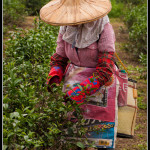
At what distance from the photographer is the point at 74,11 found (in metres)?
2.18

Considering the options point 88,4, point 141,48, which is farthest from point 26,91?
point 141,48

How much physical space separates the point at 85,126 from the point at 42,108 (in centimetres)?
43

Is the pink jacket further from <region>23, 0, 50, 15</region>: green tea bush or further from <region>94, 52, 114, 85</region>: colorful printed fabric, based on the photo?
<region>23, 0, 50, 15</region>: green tea bush

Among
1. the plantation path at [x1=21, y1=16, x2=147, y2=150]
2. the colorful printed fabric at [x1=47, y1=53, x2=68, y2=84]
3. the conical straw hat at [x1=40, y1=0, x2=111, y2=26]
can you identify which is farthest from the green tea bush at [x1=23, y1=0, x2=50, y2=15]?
the conical straw hat at [x1=40, y1=0, x2=111, y2=26]

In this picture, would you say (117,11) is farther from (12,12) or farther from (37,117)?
(37,117)

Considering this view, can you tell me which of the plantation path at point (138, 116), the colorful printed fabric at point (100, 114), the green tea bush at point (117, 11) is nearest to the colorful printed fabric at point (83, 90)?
the colorful printed fabric at point (100, 114)

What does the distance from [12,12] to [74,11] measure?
6134 millimetres

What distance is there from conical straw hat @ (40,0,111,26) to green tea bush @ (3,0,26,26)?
19.4 feet

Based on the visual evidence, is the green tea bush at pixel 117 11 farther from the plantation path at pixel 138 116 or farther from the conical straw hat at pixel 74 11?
the conical straw hat at pixel 74 11

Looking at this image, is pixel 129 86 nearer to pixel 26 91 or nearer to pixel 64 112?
pixel 64 112

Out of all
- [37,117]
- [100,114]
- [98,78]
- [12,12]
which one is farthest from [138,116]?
[12,12]

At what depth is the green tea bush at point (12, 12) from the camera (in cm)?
796

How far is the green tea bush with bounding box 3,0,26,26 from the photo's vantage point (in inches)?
313

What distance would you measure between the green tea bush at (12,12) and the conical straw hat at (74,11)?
19.4 ft
